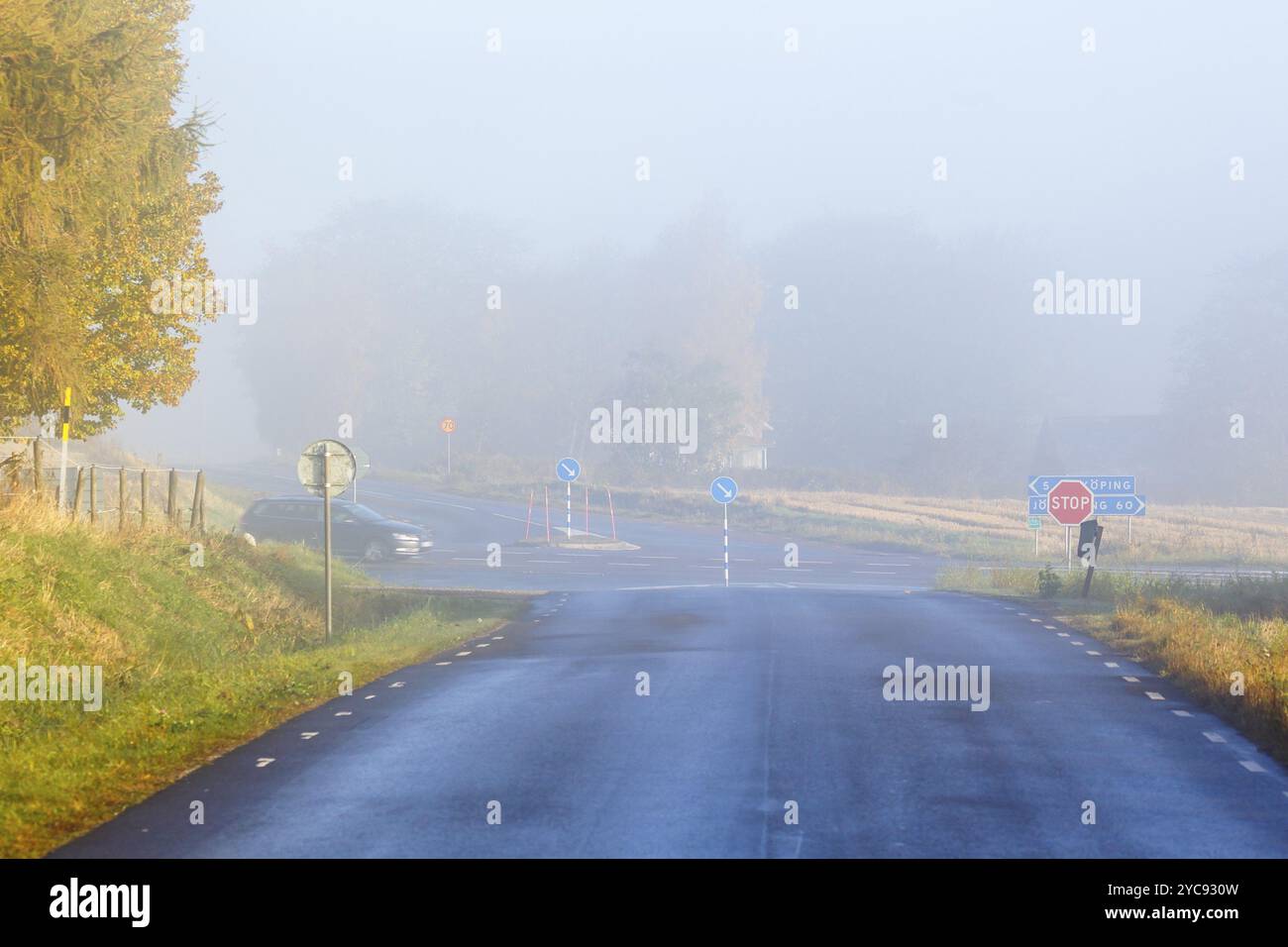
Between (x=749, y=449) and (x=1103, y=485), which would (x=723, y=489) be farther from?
(x=749, y=449)

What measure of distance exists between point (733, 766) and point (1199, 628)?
9997 millimetres

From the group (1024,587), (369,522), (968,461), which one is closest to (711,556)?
(369,522)

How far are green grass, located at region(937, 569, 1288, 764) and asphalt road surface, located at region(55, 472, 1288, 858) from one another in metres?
0.37

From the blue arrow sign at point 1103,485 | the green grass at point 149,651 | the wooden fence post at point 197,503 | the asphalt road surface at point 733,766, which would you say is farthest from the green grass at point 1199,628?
the wooden fence post at point 197,503

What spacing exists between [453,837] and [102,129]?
11899 mm

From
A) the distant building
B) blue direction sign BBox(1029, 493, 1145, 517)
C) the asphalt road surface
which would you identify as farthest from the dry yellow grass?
the asphalt road surface

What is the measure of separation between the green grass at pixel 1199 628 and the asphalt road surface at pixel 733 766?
1.21 feet

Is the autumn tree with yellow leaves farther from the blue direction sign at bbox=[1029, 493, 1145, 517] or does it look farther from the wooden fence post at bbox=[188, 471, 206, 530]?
the blue direction sign at bbox=[1029, 493, 1145, 517]

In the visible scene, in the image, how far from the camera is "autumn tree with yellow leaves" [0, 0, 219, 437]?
605 inches

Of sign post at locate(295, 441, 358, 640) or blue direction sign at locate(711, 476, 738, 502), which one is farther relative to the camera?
blue direction sign at locate(711, 476, 738, 502)

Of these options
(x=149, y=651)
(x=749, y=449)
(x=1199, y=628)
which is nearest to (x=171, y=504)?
(x=149, y=651)

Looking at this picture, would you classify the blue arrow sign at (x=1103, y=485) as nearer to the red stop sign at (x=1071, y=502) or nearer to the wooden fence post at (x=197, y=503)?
the red stop sign at (x=1071, y=502)

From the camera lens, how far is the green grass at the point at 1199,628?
11672 millimetres

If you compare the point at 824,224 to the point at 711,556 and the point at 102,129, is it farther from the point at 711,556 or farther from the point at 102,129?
the point at 102,129
